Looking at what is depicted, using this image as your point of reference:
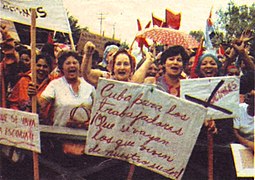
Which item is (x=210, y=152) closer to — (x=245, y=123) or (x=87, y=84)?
(x=245, y=123)

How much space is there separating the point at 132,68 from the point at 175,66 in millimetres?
489

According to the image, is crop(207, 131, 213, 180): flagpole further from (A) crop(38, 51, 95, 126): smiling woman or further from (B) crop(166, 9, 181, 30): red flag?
(B) crop(166, 9, 181, 30): red flag

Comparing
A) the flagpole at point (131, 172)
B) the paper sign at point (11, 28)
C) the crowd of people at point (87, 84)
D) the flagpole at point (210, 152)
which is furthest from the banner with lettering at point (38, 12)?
the flagpole at point (210, 152)

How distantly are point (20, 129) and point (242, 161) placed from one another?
1.82 metres

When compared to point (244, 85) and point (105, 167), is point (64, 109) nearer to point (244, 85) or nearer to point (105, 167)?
point (105, 167)

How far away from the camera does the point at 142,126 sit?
432 centimetres

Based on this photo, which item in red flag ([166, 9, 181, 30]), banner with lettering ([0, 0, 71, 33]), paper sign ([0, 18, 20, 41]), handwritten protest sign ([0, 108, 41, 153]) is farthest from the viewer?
red flag ([166, 9, 181, 30])

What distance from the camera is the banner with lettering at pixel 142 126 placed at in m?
4.25

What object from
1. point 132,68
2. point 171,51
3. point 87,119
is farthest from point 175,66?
point 87,119

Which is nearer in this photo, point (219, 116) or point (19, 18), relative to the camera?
point (219, 116)

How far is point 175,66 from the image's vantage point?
15.4 feet

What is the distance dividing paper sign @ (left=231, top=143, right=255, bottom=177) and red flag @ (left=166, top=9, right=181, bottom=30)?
10.9 feet

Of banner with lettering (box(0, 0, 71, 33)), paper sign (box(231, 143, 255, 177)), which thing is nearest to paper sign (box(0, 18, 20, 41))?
banner with lettering (box(0, 0, 71, 33))

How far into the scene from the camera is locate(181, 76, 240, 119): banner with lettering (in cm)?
432
